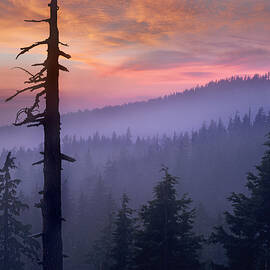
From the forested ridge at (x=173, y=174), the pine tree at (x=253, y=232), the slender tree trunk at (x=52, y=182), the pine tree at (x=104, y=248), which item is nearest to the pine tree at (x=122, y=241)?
the pine tree at (x=253, y=232)

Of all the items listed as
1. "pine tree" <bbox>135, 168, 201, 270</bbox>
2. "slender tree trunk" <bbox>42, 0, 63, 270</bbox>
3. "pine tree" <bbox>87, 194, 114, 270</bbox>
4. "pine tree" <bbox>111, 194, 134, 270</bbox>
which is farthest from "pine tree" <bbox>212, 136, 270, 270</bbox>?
"pine tree" <bbox>87, 194, 114, 270</bbox>

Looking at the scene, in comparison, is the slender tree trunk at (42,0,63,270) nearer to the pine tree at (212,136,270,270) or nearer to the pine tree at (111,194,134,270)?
the pine tree at (212,136,270,270)

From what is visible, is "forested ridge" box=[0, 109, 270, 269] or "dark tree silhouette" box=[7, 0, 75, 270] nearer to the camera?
"dark tree silhouette" box=[7, 0, 75, 270]

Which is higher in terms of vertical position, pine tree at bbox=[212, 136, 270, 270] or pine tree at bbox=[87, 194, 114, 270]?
pine tree at bbox=[212, 136, 270, 270]

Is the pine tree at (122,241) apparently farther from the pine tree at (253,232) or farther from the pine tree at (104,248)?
the pine tree at (104,248)

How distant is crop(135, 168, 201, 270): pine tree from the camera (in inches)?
A: 705

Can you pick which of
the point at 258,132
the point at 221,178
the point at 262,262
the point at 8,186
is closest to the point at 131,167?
the point at 221,178

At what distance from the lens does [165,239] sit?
17922 mm

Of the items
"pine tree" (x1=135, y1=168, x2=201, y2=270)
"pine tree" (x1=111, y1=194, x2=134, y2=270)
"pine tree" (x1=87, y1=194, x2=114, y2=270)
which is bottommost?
"pine tree" (x1=87, y1=194, x2=114, y2=270)

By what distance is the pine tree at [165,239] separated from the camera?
17.9 m

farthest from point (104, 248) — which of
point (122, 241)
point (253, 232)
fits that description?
point (253, 232)

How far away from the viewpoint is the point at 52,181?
920 cm

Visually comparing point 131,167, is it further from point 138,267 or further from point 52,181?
point 52,181

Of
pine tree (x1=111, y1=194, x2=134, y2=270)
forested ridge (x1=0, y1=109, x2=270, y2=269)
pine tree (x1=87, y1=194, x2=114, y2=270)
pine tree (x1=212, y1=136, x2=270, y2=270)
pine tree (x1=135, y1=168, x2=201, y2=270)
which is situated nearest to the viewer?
pine tree (x1=212, y1=136, x2=270, y2=270)
